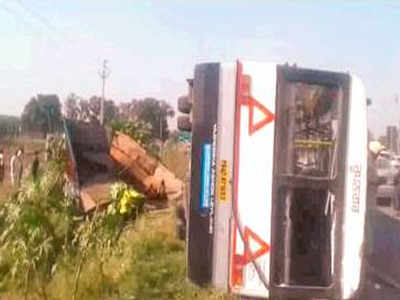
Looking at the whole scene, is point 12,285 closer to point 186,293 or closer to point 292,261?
point 186,293

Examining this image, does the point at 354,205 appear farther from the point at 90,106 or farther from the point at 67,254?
the point at 90,106

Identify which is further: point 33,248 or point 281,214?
point 281,214

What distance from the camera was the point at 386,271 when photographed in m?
7.79

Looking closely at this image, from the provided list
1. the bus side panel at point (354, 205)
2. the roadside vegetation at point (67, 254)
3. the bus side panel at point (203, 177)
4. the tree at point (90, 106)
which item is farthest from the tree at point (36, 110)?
the bus side panel at point (354, 205)

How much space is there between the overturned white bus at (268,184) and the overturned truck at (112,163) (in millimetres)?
4152

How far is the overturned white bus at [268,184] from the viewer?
5.48m

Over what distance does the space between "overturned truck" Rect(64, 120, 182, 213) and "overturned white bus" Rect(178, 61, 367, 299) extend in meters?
4.15

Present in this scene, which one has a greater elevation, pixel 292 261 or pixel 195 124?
pixel 195 124

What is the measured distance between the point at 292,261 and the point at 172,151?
10.1 m

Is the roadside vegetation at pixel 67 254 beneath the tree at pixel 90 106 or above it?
beneath

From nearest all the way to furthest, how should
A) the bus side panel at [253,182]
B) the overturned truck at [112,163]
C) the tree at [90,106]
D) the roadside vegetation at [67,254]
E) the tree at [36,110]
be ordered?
the roadside vegetation at [67,254] → the bus side panel at [253,182] → the overturned truck at [112,163] → the tree at [90,106] → the tree at [36,110]

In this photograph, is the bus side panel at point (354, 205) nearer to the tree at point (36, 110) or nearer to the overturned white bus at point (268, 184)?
the overturned white bus at point (268, 184)

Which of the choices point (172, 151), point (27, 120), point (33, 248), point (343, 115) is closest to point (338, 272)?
point (343, 115)

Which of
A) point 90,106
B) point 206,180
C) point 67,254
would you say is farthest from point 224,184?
point 90,106
